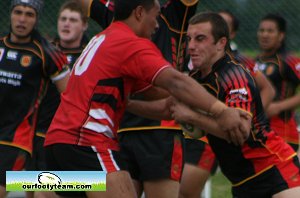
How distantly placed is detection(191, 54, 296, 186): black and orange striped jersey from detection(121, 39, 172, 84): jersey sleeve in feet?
2.52

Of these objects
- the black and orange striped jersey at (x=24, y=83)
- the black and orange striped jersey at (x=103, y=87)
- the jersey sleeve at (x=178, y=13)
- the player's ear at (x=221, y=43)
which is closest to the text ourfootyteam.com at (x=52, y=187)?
the black and orange striped jersey at (x=103, y=87)

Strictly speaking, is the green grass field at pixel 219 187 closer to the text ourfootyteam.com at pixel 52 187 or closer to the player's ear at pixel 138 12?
the text ourfootyteam.com at pixel 52 187

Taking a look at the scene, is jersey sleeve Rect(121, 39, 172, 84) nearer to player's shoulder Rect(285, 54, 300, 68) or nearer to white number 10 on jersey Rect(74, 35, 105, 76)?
white number 10 on jersey Rect(74, 35, 105, 76)

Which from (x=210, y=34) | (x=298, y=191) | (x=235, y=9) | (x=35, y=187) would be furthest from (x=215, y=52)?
(x=235, y=9)

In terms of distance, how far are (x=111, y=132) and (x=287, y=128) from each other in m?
4.03

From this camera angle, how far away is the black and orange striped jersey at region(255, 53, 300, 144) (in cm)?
915

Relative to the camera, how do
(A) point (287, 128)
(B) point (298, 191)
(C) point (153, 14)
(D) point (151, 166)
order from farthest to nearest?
(A) point (287, 128), (D) point (151, 166), (B) point (298, 191), (C) point (153, 14)

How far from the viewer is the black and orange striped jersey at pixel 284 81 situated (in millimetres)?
9148

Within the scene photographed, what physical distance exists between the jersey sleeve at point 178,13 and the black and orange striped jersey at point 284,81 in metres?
2.21

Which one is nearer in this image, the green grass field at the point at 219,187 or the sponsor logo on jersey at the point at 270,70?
the sponsor logo on jersey at the point at 270,70

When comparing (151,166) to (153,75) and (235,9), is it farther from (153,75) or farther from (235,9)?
(235,9)

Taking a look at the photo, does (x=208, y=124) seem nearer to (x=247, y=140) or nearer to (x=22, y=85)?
(x=247, y=140)

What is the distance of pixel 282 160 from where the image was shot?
6.19m

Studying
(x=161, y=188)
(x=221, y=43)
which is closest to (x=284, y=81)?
(x=161, y=188)
